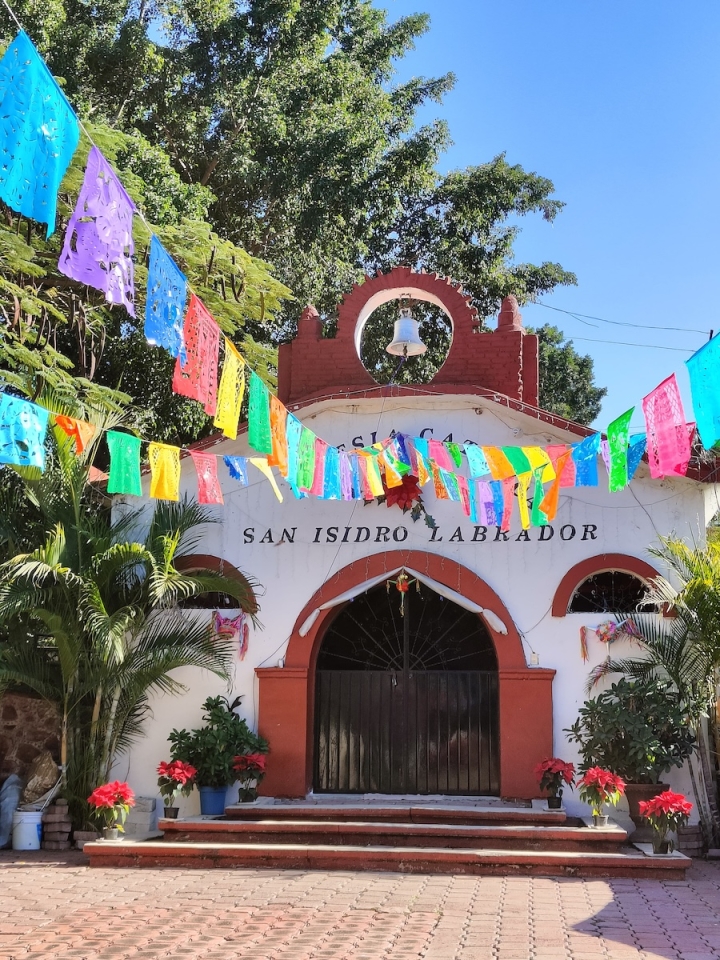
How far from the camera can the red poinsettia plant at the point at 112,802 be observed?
9914 mm

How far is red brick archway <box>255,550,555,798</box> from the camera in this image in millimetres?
10898

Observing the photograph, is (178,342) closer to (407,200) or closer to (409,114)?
(407,200)

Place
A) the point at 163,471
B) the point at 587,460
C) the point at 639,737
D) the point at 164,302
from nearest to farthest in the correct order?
1. the point at 164,302
2. the point at 163,471
3. the point at 587,460
4. the point at 639,737

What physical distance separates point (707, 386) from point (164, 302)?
13.4 feet

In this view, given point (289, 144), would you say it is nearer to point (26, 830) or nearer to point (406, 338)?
point (406, 338)

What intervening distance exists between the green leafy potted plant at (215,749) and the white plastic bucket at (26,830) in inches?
61.2

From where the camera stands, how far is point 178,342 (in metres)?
7.24

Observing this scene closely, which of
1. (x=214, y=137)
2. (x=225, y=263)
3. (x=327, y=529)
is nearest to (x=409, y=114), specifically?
(x=214, y=137)

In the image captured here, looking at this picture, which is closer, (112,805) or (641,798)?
(112,805)

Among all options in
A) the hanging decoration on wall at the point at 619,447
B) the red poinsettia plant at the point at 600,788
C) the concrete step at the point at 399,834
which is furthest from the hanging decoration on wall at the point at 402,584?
the hanging decoration on wall at the point at 619,447

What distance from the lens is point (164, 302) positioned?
272 inches

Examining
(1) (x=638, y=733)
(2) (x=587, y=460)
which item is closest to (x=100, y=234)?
(2) (x=587, y=460)

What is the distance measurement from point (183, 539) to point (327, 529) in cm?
170

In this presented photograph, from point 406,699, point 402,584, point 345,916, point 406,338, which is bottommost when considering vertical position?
point 345,916
